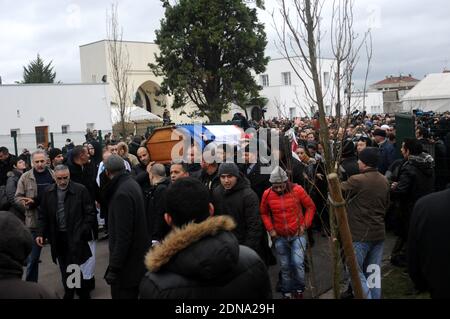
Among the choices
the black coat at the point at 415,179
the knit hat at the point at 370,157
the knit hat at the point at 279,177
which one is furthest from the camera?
the black coat at the point at 415,179

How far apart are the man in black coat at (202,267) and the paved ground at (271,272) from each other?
375 centimetres

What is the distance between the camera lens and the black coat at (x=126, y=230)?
4.98 meters

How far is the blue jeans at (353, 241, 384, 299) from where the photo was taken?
566cm

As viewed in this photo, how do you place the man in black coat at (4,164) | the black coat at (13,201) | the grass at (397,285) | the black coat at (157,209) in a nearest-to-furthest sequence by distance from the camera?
the black coat at (157,209) → the grass at (397,285) → the black coat at (13,201) → the man in black coat at (4,164)

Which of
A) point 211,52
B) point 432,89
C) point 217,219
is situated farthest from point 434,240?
point 432,89

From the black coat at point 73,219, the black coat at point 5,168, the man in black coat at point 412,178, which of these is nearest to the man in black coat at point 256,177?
the man in black coat at point 412,178

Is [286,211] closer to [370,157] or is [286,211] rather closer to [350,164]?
[370,157]

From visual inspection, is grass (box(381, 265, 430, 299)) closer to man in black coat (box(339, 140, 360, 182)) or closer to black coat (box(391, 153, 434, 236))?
black coat (box(391, 153, 434, 236))

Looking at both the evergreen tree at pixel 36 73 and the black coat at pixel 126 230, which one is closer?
the black coat at pixel 126 230

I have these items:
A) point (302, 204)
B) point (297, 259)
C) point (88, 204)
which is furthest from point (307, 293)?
point (88, 204)

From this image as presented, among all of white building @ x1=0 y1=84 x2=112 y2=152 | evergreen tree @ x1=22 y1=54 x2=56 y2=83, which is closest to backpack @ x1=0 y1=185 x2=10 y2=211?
white building @ x1=0 y1=84 x2=112 y2=152

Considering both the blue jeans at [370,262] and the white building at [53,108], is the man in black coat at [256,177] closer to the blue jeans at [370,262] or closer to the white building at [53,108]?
the blue jeans at [370,262]

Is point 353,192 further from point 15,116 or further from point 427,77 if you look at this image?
point 427,77

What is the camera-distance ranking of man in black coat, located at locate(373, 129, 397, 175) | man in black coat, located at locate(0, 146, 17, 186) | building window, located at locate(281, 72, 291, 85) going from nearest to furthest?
1. man in black coat, located at locate(373, 129, 397, 175)
2. man in black coat, located at locate(0, 146, 17, 186)
3. building window, located at locate(281, 72, 291, 85)
